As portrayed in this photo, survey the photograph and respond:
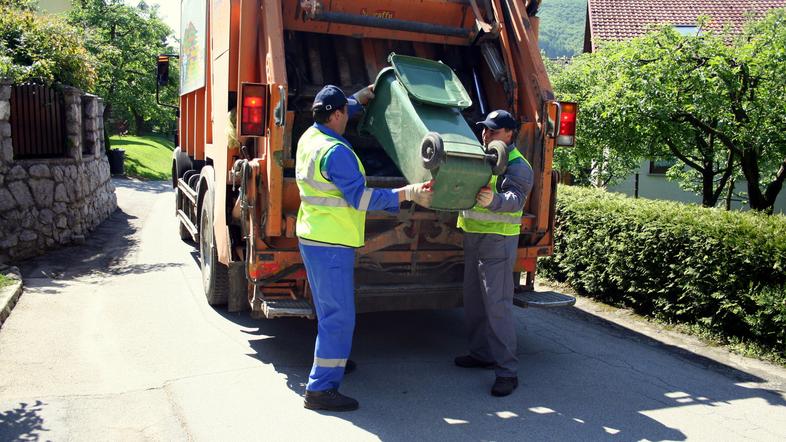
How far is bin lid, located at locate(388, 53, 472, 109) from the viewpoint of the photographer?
4.35 m

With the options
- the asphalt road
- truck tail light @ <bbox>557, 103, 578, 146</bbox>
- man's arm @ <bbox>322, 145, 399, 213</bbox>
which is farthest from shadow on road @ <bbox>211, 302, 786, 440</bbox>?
truck tail light @ <bbox>557, 103, 578, 146</bbox>

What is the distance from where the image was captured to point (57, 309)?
606 centimetres

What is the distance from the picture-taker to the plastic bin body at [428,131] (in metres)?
3.91

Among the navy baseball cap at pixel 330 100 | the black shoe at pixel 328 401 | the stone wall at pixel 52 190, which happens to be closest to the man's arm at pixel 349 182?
the navy baseball cap at pixel 330 100

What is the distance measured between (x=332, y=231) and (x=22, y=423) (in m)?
1.85

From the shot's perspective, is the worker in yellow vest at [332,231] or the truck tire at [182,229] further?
the truck tire at [182,229]

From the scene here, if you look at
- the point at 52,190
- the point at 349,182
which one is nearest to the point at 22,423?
the point at 349,182

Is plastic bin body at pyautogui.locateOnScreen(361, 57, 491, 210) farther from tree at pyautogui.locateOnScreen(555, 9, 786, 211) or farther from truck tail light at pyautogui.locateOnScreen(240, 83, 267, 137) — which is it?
tree at pyautogui.locateOnScreen(555, 9, 786, 211)

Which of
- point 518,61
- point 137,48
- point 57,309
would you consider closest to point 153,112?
point 137,48

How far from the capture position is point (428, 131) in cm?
409

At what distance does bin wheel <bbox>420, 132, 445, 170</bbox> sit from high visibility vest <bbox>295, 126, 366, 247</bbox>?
1.30ft

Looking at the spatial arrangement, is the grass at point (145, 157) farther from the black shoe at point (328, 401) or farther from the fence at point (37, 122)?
the black shoe at point (328, 401)

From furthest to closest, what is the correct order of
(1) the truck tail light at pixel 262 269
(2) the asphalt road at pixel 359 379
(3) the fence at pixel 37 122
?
(3) the fence at pixel 37 122 → (1) the truck tail light at pixel 262 269 → (2) the asphalt road at pixel 359 379

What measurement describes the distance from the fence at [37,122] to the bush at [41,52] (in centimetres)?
17
